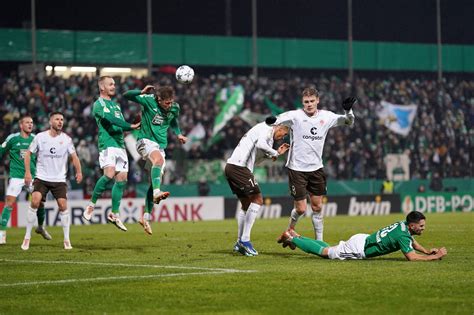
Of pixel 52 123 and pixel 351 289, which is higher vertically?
pixel 52 123

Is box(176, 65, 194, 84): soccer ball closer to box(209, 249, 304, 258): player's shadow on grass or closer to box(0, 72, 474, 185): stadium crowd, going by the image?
box(209, 249, 304, 258): player's shadow on grass

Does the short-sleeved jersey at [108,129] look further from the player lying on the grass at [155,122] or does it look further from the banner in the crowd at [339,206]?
the banner in the crowd at [339,206]

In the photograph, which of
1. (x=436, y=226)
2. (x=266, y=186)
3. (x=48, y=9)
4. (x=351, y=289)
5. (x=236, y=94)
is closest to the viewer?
(x=351, y=289)

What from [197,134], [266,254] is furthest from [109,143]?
[197,134]

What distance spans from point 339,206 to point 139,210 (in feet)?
28.5

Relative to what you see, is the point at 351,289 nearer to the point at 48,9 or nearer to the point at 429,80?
the point at 48,9

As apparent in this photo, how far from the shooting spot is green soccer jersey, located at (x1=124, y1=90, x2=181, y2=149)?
16.9 meters

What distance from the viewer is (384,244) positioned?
43.8ft

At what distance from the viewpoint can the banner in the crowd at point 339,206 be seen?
36750 millimetres

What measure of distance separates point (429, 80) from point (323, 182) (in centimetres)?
3868

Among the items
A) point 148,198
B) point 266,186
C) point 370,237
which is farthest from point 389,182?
point 370,237

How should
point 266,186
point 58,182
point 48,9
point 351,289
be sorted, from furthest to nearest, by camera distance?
point 48,9 → point 266,186 → point 58,182 → point 351,289

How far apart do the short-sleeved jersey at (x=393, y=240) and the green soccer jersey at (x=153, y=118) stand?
474 centimetres

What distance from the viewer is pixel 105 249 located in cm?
1766
